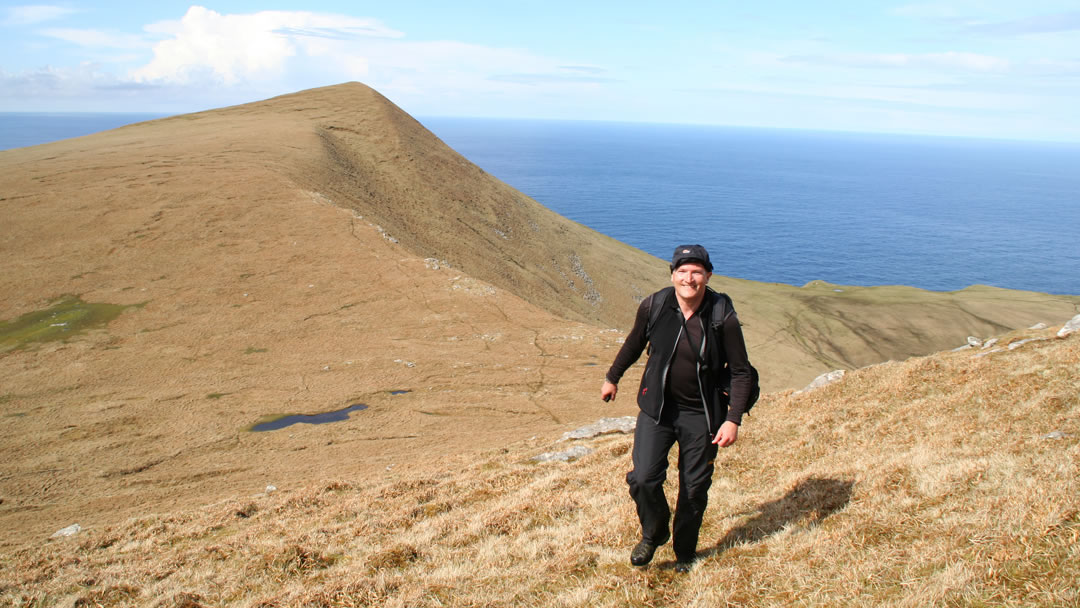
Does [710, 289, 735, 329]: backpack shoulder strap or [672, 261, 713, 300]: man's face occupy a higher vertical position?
[672, 261, 713, 300]: man's face

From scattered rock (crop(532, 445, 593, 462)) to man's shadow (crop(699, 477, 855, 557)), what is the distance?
5.18m

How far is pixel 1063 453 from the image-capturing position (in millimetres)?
7418

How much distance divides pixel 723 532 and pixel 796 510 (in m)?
1.07

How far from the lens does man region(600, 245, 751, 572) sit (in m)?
5.43

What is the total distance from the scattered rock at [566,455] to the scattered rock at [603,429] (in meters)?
1.78

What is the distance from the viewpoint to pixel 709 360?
18.0 feet

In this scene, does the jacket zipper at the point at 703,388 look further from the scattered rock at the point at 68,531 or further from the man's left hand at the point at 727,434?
the scattered rock at the point at 68,531

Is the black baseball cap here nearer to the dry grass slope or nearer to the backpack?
the backpack

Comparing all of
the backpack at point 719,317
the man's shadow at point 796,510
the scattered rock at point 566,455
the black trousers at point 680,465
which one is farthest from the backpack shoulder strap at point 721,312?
the scattered rock at point 566,455

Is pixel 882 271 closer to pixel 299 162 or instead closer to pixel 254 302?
pixel 299 162

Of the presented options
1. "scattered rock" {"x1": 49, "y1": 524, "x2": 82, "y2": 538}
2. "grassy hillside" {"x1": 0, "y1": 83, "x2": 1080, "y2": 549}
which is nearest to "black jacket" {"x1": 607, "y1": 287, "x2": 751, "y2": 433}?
"grassy hillside" {"x1": 0, "y1": 83, "x2": 1080, "y2": 549}

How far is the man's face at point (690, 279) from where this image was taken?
17.6ft

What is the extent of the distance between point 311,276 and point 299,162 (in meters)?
17.8

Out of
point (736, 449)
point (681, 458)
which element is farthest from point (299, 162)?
point (681, 458)
